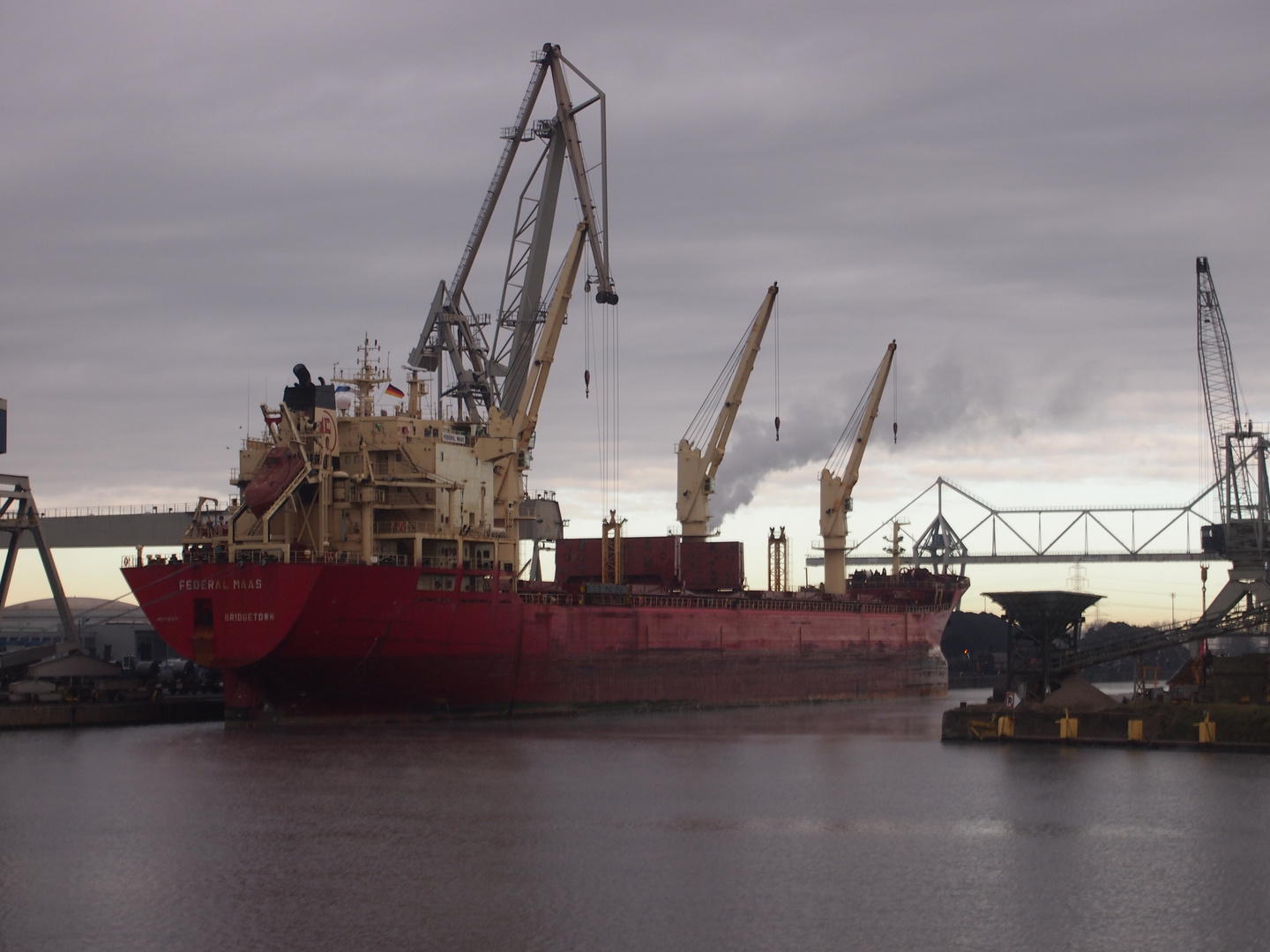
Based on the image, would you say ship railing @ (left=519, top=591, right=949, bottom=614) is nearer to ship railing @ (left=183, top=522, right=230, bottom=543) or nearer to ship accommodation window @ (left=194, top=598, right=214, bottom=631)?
ship railing @ (left=183, top=522, right=230, bottom=543)

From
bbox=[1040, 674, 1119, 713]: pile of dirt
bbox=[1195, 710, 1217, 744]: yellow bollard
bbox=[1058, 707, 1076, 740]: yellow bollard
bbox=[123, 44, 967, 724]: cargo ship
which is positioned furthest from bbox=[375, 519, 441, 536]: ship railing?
bbox=[1195, 710, 1217, 744]: yellow bollard

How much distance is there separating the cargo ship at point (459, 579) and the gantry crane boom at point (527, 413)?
0.07 m

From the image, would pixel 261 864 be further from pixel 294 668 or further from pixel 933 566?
pixel 933 566

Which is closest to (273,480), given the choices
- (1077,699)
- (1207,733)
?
(1077,699)

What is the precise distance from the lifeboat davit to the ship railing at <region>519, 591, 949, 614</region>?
806 centimetres

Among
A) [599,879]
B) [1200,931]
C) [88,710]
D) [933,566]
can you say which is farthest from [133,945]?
[933,566]

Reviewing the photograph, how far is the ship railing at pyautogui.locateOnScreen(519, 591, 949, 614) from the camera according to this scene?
4659cm

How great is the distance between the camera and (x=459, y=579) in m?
41.1

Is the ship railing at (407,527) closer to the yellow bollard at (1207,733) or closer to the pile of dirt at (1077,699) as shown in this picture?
the pile of dirt at (1077,699)

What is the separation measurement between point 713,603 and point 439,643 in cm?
1529

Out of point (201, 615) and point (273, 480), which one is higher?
point (273, 480)

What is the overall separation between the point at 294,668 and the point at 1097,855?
2221 centimetres

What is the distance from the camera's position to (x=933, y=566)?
145 metres

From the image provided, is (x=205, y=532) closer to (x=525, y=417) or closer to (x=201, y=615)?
(x=201, y=615)
